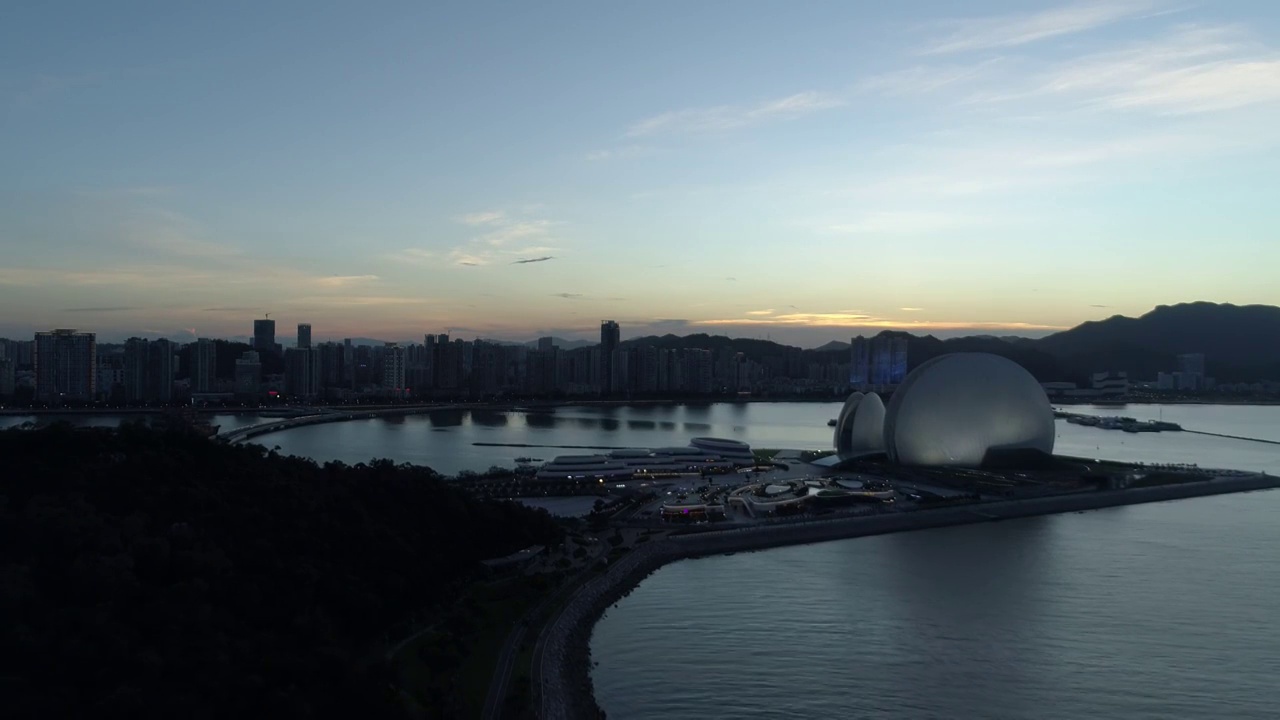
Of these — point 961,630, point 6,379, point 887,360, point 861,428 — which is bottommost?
point 961,630

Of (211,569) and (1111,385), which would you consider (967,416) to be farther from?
(1111,385)

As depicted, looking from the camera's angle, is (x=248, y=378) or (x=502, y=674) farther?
(x=248, y=378)

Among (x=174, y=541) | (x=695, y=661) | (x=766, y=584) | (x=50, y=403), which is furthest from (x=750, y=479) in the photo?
(x=50, y=403)

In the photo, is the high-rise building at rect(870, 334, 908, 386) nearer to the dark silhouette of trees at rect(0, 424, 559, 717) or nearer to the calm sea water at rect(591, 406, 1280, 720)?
the calm sea water at rect(591, 406, 1280, 720)

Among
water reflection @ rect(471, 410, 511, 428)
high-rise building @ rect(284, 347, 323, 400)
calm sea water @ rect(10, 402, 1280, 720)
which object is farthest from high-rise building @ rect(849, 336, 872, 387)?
calm sea water @ rect(10, 402, 1280, 720)

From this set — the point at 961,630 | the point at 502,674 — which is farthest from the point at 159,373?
the point at 961,630

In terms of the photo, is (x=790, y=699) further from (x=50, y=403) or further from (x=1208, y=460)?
(x=50, y=403)

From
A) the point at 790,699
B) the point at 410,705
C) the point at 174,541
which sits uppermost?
the point at 174,541
